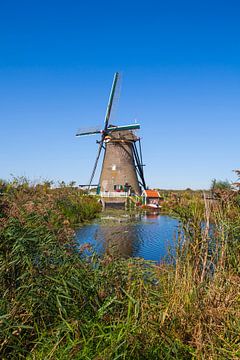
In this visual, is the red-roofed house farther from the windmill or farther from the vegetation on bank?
Result: the vegetation on bank

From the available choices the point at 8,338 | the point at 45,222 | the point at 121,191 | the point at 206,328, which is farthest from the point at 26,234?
the point at 121,191

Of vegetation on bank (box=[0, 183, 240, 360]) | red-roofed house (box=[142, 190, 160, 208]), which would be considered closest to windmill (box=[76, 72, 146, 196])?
red-roofed house (box=[142, 190, 160, 208])

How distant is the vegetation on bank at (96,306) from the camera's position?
2379mm

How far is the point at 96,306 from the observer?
2.68 meters

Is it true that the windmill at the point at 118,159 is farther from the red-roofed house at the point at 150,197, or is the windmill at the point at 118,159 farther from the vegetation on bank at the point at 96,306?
the vegetation on bank at the point at 96,306

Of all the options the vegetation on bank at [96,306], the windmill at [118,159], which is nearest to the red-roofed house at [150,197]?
the windmill at [118,159]

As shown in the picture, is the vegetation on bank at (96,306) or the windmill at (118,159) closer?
the vegetation on bank at (96,306)

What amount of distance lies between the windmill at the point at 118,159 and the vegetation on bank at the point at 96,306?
25.0 m

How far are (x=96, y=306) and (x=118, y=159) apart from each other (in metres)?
25.8

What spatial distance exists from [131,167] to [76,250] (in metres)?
25.8

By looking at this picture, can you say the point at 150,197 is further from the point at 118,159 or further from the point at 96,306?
the point at 96,306

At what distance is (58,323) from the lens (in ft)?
8.61

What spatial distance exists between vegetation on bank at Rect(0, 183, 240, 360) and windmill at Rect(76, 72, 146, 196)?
82.0 feet

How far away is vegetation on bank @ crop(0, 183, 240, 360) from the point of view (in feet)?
7.80
